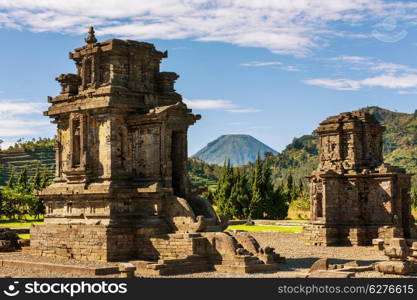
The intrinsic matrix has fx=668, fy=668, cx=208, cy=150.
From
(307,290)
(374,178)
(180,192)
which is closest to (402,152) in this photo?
(374,178)

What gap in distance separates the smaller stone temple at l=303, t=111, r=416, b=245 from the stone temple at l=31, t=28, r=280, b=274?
39.5ft

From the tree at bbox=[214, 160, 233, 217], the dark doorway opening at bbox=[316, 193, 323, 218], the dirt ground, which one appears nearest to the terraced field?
the tree at bbox=[214, 160, 233, 217]

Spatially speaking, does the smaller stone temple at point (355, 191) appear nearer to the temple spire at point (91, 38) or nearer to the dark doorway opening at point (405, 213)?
the dark doorway opening at point (405, 213)

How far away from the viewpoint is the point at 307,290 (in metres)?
16.9

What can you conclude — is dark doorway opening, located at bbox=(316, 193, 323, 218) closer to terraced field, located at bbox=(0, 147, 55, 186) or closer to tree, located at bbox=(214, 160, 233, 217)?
tree, located at bbox=(214, 160, 233, 217)

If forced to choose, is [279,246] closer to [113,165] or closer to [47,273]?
[113,165]

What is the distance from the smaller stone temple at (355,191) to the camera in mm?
37375

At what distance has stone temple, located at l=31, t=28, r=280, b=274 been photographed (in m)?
26.1

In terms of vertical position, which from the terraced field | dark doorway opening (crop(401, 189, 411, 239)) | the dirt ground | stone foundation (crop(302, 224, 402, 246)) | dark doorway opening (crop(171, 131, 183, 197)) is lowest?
the dirt ground

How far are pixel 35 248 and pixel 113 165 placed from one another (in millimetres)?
5396

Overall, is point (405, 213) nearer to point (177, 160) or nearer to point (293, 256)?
point (293, 256)

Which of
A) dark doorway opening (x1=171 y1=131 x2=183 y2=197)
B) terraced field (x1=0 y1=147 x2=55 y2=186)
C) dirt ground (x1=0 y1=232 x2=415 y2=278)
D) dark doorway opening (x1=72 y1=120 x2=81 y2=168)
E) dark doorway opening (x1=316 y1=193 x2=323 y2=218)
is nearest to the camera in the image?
dirt ground (x1=0 y1=232 x2=415 y2=278)

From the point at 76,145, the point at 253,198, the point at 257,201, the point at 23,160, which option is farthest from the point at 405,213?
the point at 23,160

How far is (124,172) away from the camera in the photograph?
2789 cm
